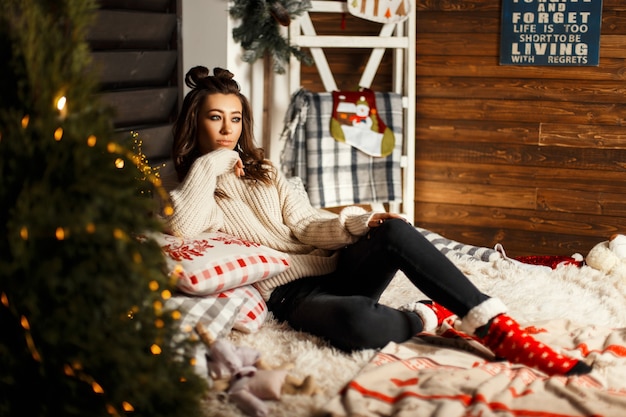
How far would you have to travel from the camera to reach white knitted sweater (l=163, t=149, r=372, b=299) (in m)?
2.26

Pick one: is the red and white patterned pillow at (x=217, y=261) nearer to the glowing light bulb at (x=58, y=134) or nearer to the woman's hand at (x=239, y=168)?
the woman's hand at (x=239, y=168)

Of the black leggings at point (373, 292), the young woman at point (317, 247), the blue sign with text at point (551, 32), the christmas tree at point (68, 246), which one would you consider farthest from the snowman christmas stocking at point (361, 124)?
the christmas tree at point (68, 246)

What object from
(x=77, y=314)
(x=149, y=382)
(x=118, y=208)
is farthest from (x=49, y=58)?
(x=149, y=382)

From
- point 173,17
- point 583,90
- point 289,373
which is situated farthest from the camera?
point 583,90

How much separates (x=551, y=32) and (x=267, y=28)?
1.25 meters

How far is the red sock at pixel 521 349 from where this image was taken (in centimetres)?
192

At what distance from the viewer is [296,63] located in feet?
12.2

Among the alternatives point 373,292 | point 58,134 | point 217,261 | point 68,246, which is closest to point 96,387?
point 68,246

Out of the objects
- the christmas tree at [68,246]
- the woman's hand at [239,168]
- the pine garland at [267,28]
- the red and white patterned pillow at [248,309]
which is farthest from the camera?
the pine garland at [267,28]

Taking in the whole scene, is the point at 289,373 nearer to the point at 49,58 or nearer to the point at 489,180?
the point at 49,58

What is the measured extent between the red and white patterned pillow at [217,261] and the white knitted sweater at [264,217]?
6 cm

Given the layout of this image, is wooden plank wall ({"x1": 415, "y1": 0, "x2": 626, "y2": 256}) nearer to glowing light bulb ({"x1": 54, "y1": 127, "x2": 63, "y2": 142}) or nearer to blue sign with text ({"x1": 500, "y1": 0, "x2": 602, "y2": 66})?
blue sign with text ({"x1": 500, "y1": 0, "x2": 602, "y2": 66})

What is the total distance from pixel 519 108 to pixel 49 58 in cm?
264

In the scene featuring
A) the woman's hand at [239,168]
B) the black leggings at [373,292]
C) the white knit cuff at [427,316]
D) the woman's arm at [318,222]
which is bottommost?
the white knit cuff at [427,316]
